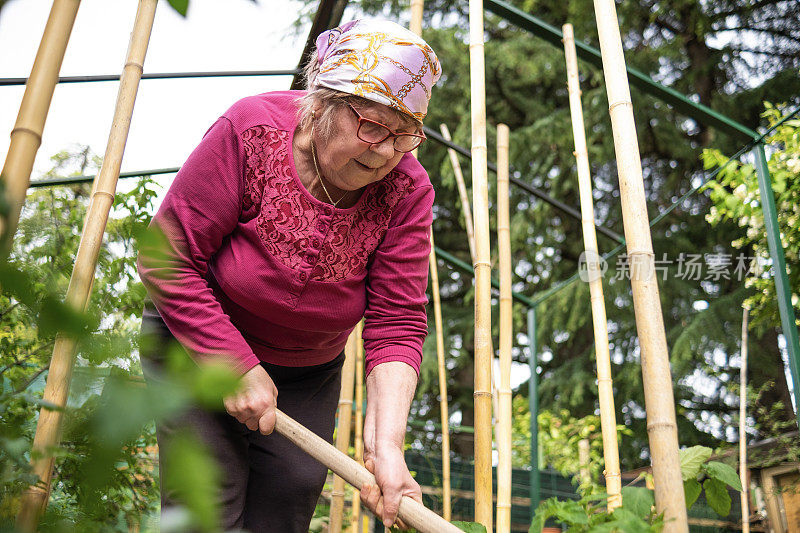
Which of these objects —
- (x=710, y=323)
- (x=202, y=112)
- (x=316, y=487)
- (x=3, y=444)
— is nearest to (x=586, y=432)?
(x=710, y=323)

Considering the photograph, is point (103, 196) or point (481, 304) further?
point (481, 304)

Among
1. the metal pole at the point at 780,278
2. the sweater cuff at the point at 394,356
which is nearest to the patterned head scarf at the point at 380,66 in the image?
the sweater cuff at the point at 394,356

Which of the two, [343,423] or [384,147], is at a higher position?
[384,147]

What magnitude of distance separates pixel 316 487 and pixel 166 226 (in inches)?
23.0

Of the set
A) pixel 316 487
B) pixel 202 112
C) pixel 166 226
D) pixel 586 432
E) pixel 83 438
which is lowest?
A: pixel 83 438

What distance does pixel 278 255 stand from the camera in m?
1.30

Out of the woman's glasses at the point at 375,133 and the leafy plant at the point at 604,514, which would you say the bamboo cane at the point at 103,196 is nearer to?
the woman's glasses at the point at 375,133

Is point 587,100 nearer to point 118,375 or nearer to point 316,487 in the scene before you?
point 316,487

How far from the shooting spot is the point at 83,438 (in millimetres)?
441

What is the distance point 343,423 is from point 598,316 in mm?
771

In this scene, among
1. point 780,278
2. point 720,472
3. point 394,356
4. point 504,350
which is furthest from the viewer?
point 780,278

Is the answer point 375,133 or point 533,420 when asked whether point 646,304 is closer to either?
point 375,133

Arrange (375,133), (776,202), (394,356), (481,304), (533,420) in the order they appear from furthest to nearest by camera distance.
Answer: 1. (533,420)
2. (776,202)
3. (481,304)
4. (394,356)
5. (375,133)

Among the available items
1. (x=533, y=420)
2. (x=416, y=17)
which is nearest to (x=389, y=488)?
(x=416, y=17)
